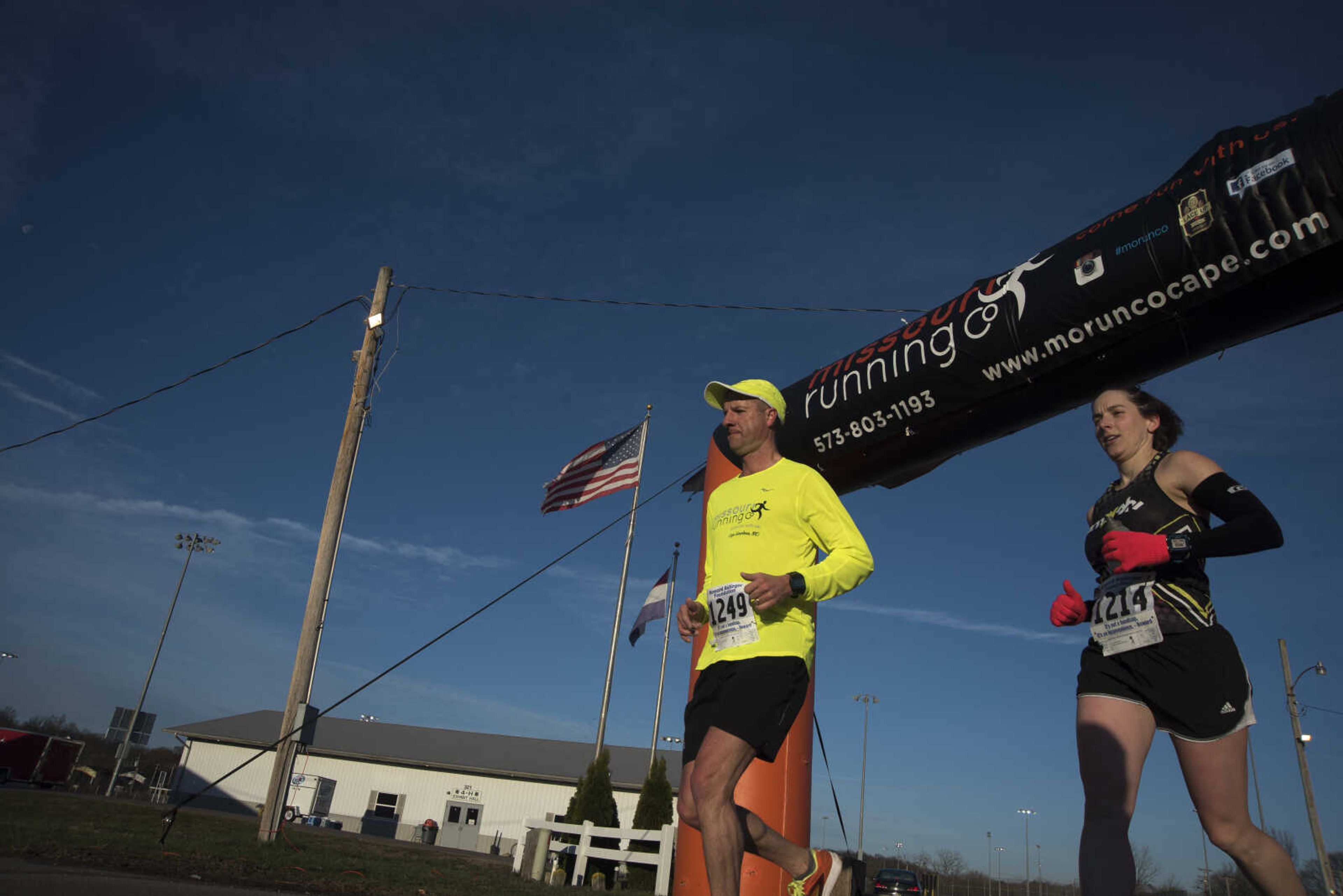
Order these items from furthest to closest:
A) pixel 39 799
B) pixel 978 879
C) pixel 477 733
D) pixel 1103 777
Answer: pixel 978 879
pixel 477 733
pixel 39 799
pixel 1103 777

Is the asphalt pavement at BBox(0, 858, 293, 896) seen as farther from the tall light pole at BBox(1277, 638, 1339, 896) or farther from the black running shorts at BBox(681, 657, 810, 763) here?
the tall light pole at BBox(1277, 638, 1339, 896)

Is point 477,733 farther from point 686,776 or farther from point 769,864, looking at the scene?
point 686,776

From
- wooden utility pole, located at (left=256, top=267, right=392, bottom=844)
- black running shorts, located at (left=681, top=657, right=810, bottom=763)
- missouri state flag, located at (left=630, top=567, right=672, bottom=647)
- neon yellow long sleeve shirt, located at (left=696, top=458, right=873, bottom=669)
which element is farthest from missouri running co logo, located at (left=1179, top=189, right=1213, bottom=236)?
missouri state flag, located at (left=630, top=567, right=672, bottom=647)

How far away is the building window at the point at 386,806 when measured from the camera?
34.5 m

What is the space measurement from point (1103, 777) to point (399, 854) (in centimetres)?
1060

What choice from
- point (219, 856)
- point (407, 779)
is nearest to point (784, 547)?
point (219, 856)

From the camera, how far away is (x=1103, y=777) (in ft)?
8.64

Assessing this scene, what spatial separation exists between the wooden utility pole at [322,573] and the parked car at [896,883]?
18466mm

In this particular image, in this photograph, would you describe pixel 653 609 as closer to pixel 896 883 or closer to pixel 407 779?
pixel 896 883

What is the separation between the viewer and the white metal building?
110ft

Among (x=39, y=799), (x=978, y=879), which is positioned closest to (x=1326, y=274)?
(x=39, y=799)

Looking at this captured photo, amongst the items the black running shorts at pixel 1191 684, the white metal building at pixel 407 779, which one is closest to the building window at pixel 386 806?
the white metal building at pixel 407 779

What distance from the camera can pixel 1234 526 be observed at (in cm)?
261

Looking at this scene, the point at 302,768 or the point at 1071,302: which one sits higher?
the point at 1071,302
